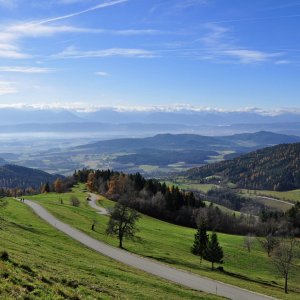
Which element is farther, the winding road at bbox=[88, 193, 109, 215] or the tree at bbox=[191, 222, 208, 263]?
the winding road at bbox=[88, 193, 109, 215]

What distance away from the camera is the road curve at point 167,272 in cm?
4050

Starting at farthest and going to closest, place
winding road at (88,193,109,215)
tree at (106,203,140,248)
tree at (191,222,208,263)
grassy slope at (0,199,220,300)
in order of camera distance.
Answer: winding road at (88,193,109,215) → tree at (191,222,208,263) → tree at (106,203,140,248) → grassy slope at (0,199,220,300)

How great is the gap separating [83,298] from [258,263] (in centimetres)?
6216

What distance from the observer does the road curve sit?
4050cm

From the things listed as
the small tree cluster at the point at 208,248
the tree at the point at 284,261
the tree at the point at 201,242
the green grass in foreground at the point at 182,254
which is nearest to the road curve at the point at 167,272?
the green grass in foreground at the point at 182,254

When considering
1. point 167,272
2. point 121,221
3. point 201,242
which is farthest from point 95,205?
point 167,272

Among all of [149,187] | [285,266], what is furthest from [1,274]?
[149,187]

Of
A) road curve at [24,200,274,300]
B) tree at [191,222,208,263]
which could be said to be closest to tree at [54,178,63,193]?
road curve at [24,200,274,300]

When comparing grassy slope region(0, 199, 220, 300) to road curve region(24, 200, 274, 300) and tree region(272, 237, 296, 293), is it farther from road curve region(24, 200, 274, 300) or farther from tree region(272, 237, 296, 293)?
tree region(272, 237, 296, 293)

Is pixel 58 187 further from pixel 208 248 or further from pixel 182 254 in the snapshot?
pixel 208 248

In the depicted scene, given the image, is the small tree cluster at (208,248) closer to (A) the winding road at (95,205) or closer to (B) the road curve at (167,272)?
(B) the road curve at (167,272)

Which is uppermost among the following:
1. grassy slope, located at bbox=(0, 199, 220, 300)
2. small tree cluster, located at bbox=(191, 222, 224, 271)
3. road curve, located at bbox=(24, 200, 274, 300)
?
grassy slope, located at bbox=(0, 199, 220, 300)

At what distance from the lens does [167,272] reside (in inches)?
1813

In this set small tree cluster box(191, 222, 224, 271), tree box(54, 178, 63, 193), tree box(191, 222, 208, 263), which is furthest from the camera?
tree box(54, 178, 63, 193)
